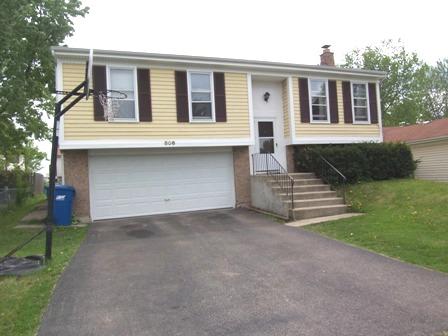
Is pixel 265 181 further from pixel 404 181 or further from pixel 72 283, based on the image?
pixel 72 283

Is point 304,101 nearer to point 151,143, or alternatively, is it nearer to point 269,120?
point 269,120

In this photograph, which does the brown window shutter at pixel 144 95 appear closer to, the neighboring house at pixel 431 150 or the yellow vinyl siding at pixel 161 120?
the yellow vinyl siding at pixel 161 120

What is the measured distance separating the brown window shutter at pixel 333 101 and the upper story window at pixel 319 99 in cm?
19

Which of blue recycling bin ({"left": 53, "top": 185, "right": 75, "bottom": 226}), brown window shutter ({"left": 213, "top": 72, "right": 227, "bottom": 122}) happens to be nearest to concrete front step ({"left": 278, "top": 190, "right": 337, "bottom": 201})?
brown window shutter ({"left": 213, "top": 72, "right": 227, "bottom": 122})

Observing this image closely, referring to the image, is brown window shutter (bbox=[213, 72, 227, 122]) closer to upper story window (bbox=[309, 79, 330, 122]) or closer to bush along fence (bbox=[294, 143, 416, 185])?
bush along fence (bbox=[294, 143, 416, 185])

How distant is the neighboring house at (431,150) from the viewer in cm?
2114

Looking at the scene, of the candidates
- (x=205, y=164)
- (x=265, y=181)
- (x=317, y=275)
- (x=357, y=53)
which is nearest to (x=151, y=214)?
(x=205, y=164)

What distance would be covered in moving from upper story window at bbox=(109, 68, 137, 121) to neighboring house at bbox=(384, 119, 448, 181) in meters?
15.3

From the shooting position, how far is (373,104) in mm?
17328

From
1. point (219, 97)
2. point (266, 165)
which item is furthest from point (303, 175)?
point (219, 97)

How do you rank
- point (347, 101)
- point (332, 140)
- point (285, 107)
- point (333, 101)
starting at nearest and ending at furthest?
point (285, 107) < point (332, 140) < point (333, 101) < point (347, 101)

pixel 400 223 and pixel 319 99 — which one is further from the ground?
pixel 319 99

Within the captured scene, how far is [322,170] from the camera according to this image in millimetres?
14695

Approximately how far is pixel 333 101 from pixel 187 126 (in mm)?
6299
